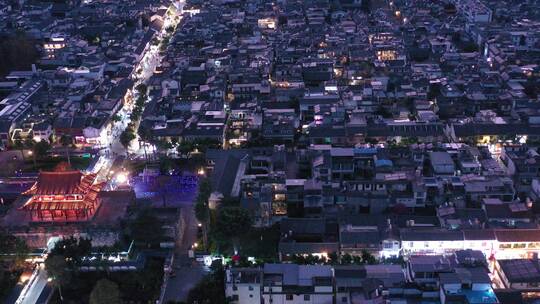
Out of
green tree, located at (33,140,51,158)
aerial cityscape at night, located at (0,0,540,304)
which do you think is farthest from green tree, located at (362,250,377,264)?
green tree, located at (33,140,51,158)

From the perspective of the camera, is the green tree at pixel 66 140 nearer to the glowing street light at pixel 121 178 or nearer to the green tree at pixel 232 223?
the glowing street light at pixel 121 178

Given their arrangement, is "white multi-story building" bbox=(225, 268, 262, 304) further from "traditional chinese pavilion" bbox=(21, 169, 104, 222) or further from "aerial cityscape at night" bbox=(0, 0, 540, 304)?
"traditional chinese pavilion" bbox=(21, 169, 104, 222)

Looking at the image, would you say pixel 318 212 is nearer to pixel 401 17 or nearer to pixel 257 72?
pixel 257 72

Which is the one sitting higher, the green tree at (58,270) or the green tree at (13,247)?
the green tree at (13,247)

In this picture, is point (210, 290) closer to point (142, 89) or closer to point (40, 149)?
point (40, 149)

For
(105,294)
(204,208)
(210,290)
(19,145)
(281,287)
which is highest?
(19,145)

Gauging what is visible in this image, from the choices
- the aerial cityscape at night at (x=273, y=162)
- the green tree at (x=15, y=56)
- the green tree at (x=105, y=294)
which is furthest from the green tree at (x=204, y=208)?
the green tree at (x=15, y=56)

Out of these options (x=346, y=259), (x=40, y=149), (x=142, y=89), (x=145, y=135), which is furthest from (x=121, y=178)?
(x=346, y=259)
